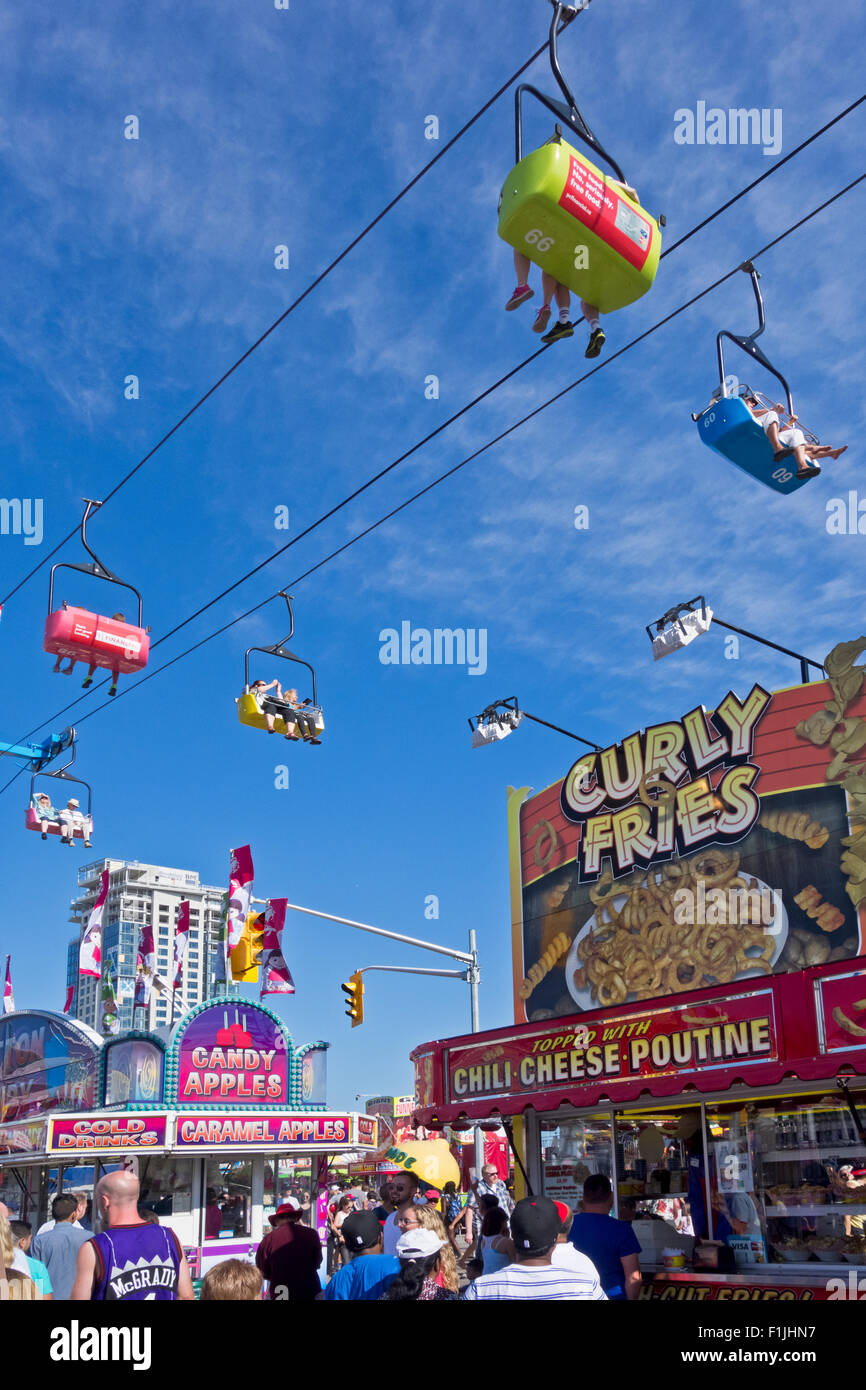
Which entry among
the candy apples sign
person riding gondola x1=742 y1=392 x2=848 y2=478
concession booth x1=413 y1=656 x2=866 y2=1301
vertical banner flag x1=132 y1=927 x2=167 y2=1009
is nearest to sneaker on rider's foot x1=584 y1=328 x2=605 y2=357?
person riding gondola x1=742 y1=392 x2=848 y2=478

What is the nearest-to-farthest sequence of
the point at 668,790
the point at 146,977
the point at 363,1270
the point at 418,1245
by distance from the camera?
1. the point at 418,1245
2. the point at 363,1270
3. the point at 668,790
4. the point at 146,977

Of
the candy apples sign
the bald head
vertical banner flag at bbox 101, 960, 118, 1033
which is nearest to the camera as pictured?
the bald head

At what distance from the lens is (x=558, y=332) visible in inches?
288

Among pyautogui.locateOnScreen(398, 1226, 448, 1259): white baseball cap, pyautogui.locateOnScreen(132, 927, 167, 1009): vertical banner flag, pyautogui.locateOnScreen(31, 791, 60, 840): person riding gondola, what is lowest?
pyautogui.locateOnScreen(398, 1226, 448, 1259): white baseball cap

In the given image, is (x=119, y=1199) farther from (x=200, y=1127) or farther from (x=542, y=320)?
(x=200, y=1127)

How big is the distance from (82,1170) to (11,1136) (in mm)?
1527

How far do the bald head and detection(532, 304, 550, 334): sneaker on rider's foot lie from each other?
5.43 metres

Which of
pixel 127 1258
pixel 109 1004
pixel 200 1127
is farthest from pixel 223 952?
pixel 127 1258

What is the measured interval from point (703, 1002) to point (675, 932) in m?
3.76

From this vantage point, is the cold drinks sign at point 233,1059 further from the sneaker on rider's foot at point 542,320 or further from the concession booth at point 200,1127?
the sneaker on rider's foot at point 542,320

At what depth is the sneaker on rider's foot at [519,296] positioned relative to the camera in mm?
7344

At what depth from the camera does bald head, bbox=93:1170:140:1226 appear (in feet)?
17.0

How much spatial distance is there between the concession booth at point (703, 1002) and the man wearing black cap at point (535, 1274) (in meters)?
3.87

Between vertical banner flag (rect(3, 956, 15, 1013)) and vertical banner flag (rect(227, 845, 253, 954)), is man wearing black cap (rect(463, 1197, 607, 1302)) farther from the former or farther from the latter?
vertical banner flag (rect(3, 956, 15, 1013))
